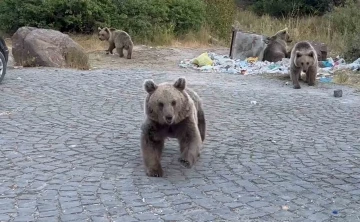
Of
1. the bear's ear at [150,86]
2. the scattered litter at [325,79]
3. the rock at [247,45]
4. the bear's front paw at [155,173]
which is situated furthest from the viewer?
the rock at [247,45]

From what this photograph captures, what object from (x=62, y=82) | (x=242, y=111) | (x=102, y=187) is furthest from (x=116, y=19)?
(x=102, y=187)

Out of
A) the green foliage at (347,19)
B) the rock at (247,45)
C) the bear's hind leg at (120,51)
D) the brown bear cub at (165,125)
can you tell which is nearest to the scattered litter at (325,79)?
the rock at (247,45)

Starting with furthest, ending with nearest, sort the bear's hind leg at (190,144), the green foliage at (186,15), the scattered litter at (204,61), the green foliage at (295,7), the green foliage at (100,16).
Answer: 1. the green foliage at (295,7)
2. the green foliage at (186,15)
3. the green foliage at (100,16)
4. the scattered litter at (204,61)
5. the bear's hind leg at (190,144)

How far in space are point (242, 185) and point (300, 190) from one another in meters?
0.61

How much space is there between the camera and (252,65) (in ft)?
57.0

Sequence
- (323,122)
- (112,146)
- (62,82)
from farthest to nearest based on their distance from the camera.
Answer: (62,82) < (323,122) < (112,146)

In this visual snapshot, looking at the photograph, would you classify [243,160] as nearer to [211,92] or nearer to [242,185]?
[242,185]

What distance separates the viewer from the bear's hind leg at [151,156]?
6.55 m

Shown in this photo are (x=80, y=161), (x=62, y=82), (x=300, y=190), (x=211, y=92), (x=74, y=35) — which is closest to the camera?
(x=300, y=190)

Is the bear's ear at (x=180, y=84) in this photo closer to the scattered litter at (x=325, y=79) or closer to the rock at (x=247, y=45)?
the scattered litter at (x=325, y=79)

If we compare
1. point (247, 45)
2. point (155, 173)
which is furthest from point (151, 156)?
point (247, 45)

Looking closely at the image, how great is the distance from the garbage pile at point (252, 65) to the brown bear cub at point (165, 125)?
9499mm

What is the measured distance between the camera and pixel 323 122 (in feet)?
31.9

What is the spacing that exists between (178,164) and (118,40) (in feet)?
43.5
